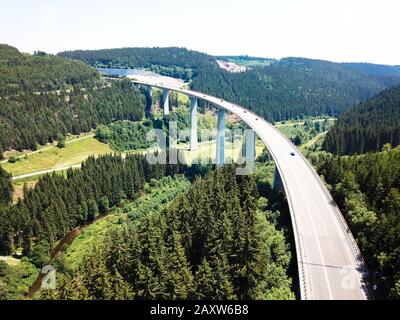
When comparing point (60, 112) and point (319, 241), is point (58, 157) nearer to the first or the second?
point (60, 112)

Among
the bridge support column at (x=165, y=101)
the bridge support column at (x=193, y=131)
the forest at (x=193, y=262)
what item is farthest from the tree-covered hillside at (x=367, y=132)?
the bridge support column at (x=165, y=101)

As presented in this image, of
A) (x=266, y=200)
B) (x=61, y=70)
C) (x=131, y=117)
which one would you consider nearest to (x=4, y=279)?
(x=266, y=200)

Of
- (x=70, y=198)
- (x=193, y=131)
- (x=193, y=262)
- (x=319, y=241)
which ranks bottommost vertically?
(x=70, y=198)

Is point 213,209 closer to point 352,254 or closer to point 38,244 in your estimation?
point 352,254

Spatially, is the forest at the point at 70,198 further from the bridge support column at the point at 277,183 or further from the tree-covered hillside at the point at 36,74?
the tree-covered hillside at the point at 36,74

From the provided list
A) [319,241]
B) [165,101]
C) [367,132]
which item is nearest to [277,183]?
[319,241]

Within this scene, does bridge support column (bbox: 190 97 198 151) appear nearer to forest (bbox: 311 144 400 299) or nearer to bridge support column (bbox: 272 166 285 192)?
bridge support column (bbox: 272 166 285 192)

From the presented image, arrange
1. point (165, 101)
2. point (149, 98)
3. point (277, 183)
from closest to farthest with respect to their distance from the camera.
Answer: point (277, 183) < point (165, 101) < point (149, 98)

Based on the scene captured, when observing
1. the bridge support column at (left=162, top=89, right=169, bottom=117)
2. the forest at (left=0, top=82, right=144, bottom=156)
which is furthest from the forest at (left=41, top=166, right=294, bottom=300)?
the bridge support column at (left=162, top=89, right=169, bottom=117)
